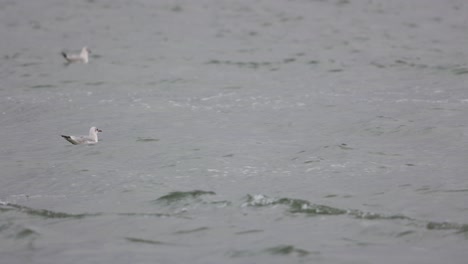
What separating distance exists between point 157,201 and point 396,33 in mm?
17253

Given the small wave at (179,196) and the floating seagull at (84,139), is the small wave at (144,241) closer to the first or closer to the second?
the small wave at (179,196)

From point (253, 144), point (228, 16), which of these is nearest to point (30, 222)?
point (253, 144)

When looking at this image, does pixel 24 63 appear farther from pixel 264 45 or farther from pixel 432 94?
pixel 432 94

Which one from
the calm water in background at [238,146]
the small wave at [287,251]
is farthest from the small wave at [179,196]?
the small wave at [287,251]

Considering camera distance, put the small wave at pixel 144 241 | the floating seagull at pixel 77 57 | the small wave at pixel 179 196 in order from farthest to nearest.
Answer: the floating seagull at pixel 77 57, the small wave at pixel 179 196, the small wave at pixel 144 241

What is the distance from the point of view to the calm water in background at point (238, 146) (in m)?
8.86

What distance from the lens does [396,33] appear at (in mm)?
26156

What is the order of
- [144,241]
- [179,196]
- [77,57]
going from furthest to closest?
[77,57] → [179,196] → [144,241]

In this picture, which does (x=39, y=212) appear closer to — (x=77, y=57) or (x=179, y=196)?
(x=179, y=196)

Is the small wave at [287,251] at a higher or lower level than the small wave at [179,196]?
higher

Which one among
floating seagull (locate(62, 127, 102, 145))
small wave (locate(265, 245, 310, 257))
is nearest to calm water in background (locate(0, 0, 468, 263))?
small wave (locate(265, 245, 310, 257))

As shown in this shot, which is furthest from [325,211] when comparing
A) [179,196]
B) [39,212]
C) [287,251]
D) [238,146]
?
[238,146]

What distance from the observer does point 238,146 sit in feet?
44.1

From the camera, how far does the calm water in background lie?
8.86 meters
